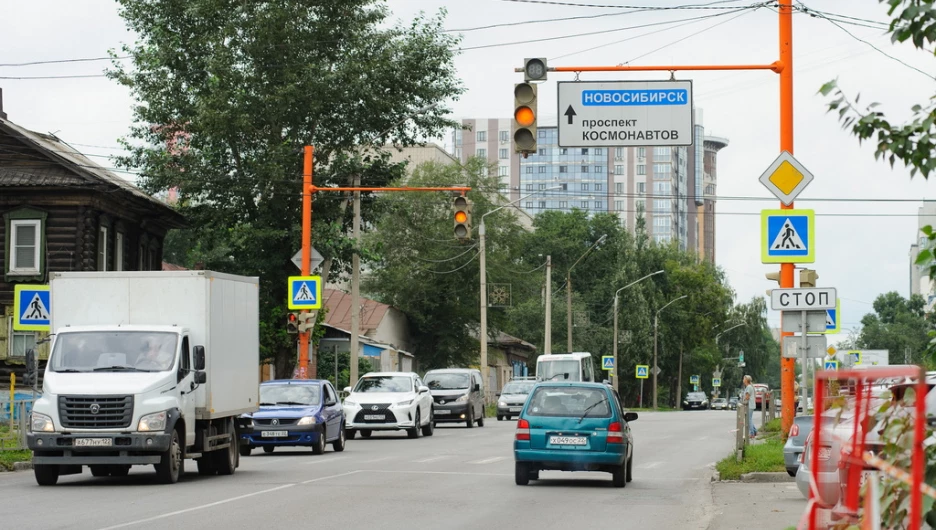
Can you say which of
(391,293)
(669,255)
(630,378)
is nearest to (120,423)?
(391,293)

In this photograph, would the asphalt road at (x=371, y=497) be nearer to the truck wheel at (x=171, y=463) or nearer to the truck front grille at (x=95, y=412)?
the truck wheel at (x=171, y=463)

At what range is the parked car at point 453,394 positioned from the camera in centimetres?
4344

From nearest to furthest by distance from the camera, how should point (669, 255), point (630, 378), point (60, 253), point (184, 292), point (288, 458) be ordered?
point (184, 292)
point (288, 458)
point (60, 253)
point (630, 378)
point (669, 255)

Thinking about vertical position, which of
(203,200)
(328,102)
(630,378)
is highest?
(328,102)

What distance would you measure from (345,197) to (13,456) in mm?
22660

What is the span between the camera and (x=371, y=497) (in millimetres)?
16797

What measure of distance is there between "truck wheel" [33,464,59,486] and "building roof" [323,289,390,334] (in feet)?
152

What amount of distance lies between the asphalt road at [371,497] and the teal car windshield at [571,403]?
1043mm

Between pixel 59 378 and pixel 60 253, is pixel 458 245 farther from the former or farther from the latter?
pixel 59 378

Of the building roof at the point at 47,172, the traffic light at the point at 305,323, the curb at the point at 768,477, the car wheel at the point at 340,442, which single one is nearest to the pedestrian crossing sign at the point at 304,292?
the traffic light at the point at 305,323

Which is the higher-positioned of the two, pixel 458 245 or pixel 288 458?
pixel 458 245

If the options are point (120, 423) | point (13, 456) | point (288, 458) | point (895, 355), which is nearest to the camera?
point (120, 423)

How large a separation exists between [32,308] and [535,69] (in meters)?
11.1

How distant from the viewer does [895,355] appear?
14950 cm
